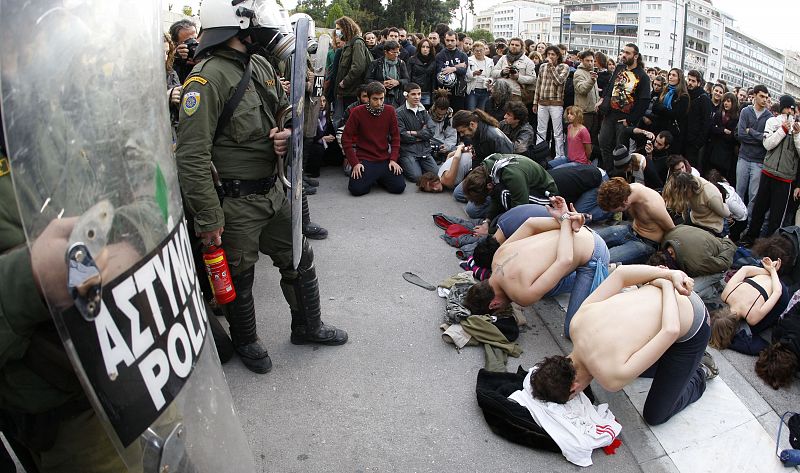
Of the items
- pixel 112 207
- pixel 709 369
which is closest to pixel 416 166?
pixel 709 369

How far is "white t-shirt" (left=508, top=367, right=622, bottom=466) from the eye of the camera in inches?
117

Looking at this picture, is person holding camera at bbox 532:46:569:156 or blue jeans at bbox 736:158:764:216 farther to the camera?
person holding camera at bbox 532:46:569:156

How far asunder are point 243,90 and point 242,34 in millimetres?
264

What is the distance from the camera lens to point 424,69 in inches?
366

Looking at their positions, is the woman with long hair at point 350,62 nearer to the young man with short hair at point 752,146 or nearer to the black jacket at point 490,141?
the black jacket at point 490,141

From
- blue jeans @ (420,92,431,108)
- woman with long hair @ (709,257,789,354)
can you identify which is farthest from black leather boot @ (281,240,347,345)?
blue jeans @ (420,92,431,108)

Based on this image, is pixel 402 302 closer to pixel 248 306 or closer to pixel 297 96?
pixel 248 306

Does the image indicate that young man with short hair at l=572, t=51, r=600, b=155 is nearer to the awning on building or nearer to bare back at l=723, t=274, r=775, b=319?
bare back at l=723, t=274, r=775, b=319

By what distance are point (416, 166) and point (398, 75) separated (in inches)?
61.5

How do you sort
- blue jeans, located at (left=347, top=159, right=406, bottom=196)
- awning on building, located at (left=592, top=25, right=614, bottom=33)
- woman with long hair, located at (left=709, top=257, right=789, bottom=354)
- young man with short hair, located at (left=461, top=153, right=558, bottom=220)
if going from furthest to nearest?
awning on building, located at (left=592, top=25, right=614, bottom=33) < blue jeans, located at (left=347, top=159, right=406, bottom=196) < young man with short hair, located at (left=461, top=153, right=558, bottom=220) < woman with long hair, located at (left=709, top=257, right=789, bottom=354)

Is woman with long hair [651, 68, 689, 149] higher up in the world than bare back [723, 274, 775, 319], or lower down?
higher up

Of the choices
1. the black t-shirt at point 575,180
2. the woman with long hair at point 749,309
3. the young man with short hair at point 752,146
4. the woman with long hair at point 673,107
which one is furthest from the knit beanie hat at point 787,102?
the woman with long hair at point 749,309

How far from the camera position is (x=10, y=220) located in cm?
143

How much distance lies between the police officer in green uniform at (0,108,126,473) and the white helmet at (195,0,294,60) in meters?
1.70
